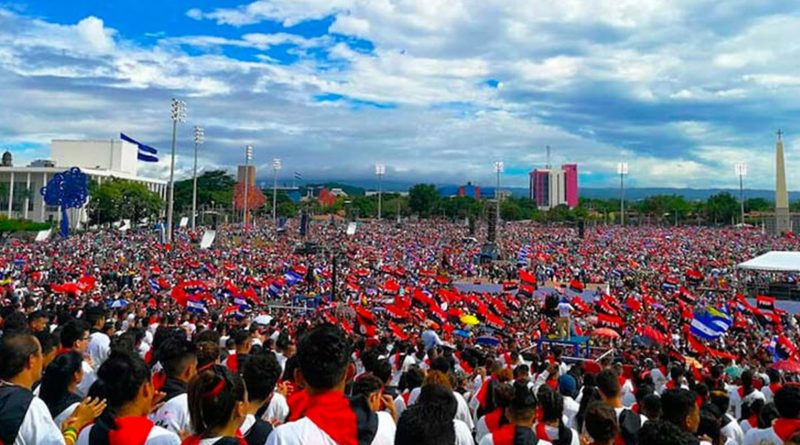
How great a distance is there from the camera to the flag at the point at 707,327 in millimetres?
14914

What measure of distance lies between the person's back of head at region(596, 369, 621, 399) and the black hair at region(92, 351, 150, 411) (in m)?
3.35

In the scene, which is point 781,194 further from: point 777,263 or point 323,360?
point 323,360

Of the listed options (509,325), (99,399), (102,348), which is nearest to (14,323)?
(102,348)

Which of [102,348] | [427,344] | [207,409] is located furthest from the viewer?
[427,344]

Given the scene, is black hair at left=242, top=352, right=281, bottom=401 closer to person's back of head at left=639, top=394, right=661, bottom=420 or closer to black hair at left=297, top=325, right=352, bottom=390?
black hair at left=297, top=325, right=352, bottom=390

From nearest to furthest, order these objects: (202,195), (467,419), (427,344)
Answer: (467,419) < (427,344) < (202,195)

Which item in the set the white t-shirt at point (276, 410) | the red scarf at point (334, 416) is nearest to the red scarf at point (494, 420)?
the white t-shirt at point (276, 410)

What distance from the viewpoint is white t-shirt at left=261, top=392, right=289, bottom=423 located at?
452 cm

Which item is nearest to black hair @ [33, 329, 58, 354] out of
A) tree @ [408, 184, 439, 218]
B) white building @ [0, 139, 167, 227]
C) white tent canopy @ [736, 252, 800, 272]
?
white tent canopy @ [736, 252, 800, 272]

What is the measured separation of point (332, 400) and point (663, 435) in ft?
5.37

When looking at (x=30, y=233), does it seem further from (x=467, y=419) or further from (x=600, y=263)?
(x=467, y=419)

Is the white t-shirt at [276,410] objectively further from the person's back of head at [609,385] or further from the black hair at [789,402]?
the black hair at [789,402]

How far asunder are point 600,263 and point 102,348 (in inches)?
1522

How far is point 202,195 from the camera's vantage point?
409 feet
